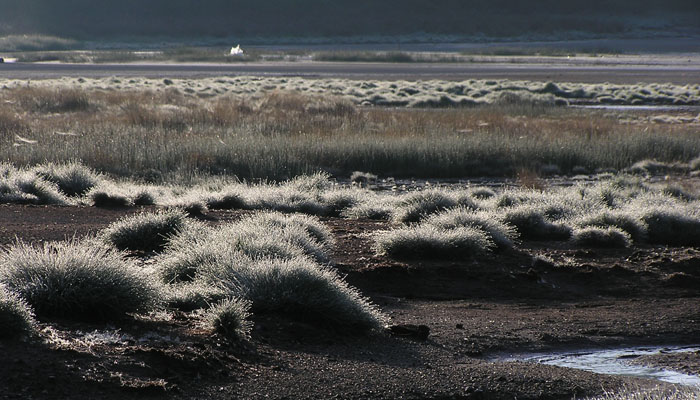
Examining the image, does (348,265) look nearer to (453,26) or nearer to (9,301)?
(9,301)

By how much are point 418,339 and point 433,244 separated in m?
3.12

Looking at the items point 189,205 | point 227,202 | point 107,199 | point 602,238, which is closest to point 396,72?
point 227,202

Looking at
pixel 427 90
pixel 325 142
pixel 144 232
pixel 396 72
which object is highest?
pixel 144 232

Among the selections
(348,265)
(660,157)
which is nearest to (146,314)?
(348,265)

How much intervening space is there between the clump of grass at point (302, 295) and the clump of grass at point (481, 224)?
3660 mm

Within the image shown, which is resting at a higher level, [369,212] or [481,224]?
[481,224]

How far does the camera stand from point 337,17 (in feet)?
494

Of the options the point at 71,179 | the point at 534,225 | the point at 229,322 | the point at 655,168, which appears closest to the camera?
the point at 229,322

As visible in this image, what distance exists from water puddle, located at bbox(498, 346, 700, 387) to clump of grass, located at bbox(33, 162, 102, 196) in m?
9.76

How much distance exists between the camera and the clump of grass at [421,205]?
481 inches

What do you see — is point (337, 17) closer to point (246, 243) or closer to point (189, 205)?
point (189, 205)

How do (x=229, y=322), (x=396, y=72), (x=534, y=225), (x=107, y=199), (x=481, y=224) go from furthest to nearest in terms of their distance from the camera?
(x=396, y=72), (x=107, y=199), (x=534, y=225), (x=481, y=224), (x=229, y=322)

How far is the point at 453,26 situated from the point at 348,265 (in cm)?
14038

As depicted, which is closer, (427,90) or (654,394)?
(654,394)
